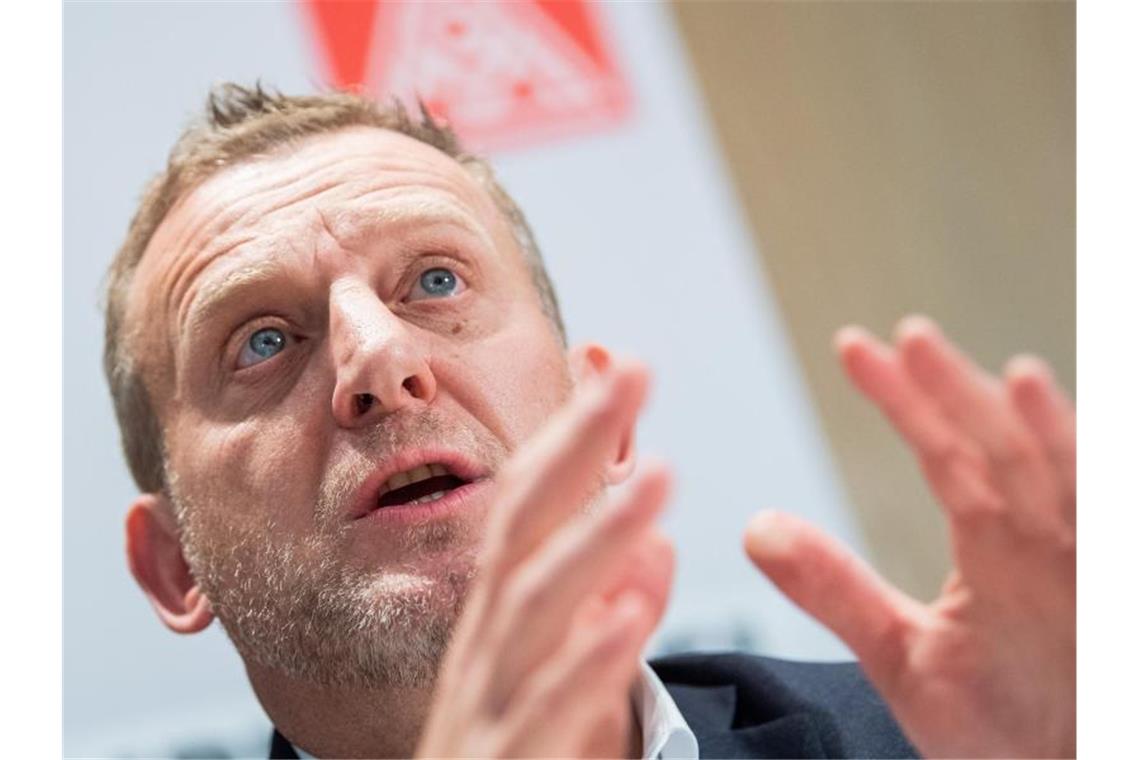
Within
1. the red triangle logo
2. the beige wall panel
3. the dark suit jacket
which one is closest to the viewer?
the dark suit jacket

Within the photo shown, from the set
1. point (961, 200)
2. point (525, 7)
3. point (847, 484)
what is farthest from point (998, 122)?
point (525, 7)

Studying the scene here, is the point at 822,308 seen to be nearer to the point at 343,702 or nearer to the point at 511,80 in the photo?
the point at 511,80

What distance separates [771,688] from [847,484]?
2.71 feet

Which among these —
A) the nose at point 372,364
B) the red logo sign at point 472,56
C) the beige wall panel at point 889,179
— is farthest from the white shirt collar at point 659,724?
the beige wall panel at point 889,179

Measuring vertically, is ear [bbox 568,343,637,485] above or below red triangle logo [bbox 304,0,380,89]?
below

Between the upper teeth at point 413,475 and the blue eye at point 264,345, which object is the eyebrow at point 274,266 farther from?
the upper teeth at point 413,475

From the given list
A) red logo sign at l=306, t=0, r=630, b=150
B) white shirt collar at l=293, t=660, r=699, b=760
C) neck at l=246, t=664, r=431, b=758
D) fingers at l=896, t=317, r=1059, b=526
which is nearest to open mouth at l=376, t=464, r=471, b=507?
neck at l=246, t=664, r=431, b=758

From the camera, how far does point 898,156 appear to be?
2.26 meters

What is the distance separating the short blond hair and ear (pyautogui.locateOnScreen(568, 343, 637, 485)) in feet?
0.16

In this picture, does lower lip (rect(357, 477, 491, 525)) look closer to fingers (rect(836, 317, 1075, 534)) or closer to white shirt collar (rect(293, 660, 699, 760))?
white shirt collar (rect(293, 660, 699, 760))

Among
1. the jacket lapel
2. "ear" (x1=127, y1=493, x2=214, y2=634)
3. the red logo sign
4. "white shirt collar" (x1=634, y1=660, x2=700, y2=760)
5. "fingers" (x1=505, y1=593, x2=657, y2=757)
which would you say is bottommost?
the jacket lapel

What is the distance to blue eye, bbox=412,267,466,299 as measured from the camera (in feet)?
4.25

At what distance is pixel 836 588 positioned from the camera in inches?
34.4

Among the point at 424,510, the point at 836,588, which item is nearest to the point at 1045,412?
the point at 836,588
